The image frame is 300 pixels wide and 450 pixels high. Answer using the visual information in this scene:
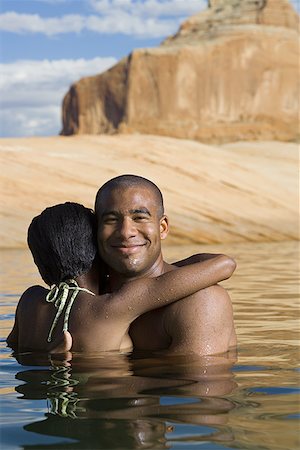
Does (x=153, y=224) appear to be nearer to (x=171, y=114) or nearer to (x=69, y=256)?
(x=69, y=256)

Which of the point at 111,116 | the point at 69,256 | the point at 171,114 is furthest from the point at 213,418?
the point at 111,116

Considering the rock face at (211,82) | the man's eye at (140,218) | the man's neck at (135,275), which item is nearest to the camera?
the man's eye at (140,218)

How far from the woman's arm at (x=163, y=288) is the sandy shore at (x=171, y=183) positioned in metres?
11.4

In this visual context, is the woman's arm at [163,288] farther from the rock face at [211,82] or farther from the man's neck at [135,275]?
the rock face at [211,82]

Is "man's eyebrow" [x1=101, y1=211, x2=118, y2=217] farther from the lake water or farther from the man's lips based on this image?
the lake water

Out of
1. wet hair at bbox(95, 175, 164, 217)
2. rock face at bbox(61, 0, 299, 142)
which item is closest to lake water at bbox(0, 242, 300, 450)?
wet hair at bbox(95, 175, 164, 217)

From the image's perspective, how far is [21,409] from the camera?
300 cm

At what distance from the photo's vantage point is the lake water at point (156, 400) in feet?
8.45

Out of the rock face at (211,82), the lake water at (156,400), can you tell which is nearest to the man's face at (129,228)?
→ the lake water at (156,400)

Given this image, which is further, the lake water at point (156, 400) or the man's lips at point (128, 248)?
the man's lips at point (128, 248)

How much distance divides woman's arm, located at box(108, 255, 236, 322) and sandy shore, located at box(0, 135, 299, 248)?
11355 millimetres

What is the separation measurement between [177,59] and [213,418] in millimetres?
42270

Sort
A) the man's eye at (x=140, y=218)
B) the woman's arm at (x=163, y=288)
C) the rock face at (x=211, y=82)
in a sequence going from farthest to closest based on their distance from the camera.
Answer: the rock face at (x=211, y=82) < the man's eye at (x=140, y=218) < the woman's arm at (x=163, y=288)

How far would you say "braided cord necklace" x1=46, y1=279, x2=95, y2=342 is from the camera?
3.78 m
